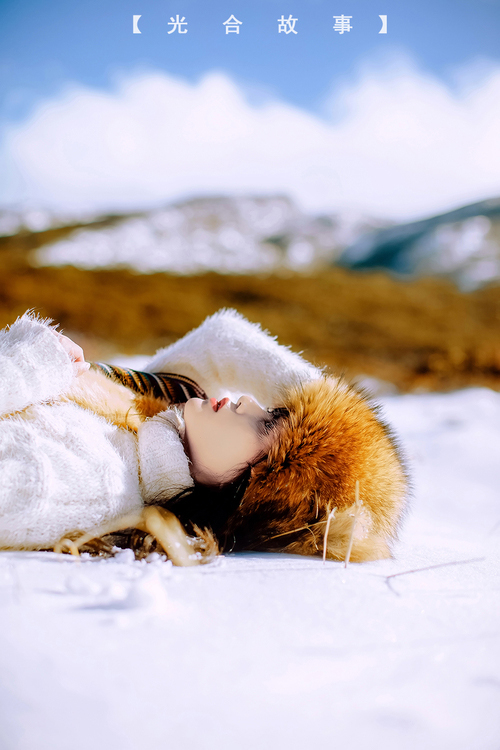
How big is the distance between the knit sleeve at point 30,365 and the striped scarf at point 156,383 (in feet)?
0.90

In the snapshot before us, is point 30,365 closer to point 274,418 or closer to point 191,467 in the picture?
point 191,467

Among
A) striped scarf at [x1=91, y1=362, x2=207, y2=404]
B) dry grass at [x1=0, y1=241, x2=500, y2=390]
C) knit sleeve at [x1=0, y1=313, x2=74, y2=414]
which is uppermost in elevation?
knit sleeve at [x1=0, y1=313, x2=74, y2=414]

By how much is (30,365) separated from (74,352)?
0.15 metres

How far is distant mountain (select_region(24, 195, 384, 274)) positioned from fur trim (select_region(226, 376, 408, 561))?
22.7 feet

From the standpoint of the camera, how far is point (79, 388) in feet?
4.00

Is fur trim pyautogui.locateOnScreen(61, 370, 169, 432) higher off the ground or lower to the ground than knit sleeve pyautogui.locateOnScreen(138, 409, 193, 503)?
higher

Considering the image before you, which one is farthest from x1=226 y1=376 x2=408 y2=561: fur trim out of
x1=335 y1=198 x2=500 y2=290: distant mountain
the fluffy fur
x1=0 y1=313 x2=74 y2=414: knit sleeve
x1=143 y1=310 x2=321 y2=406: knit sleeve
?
x1=335 y1=198 x2=500 y2=290: distant mountain

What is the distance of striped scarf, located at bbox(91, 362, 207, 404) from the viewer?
1.50 meters

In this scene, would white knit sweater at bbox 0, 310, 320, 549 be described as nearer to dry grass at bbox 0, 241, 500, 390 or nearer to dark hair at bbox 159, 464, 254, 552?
dark hair at bbox 159, 464, 254, 552

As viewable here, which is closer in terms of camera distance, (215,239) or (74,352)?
(74,352)

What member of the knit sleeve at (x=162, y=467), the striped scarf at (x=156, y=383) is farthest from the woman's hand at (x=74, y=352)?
the knit sleeve at (x=162, y=467)

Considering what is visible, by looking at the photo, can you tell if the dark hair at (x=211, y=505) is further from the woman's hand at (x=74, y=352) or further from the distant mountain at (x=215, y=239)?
the distant mountain at (x=215, y=239)

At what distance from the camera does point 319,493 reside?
106cm

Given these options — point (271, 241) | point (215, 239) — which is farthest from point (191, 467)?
point (215, 239)
